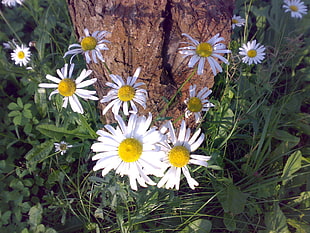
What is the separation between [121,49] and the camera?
1.35m

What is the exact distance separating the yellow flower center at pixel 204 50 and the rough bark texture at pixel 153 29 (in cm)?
8

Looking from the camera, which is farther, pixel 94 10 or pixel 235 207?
pixel 235 207

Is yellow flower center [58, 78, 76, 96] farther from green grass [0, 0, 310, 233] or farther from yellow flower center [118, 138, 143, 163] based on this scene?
yellow flower center [118, 138, 143, 163]

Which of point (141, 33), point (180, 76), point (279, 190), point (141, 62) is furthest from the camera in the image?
point (279, 190)

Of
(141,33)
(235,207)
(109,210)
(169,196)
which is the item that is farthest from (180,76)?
(109,210)

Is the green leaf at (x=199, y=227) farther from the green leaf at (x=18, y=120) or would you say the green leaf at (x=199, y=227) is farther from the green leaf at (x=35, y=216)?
the green leaf at (x=18, y=120)

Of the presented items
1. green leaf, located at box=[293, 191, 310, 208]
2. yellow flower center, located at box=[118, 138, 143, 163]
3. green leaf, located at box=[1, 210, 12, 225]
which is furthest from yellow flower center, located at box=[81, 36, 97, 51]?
green leaf, located at box=[293, 191, 310, 208]

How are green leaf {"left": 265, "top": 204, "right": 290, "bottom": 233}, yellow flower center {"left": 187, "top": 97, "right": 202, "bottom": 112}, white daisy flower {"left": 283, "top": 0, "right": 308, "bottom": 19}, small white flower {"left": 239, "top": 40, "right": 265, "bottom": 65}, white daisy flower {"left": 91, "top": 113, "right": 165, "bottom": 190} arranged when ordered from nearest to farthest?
white daisy flower {"left": 91, "top": 113, "right": 165, "bottom": 190}, yellow flower center {"left": 187, "top": 97, "right": 202, "bottom": 112}, green leaf {"left": 265, "top": 204, "right": 290, "bottom": 233}, small white flower {"left": 239, "top": 40, "right": 265, "bottom": 65}, white daisy flower {"left": 283, "top": 0, "right": 308, "bottom": 19}

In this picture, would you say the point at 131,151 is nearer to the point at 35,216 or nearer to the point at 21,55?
the point at 35,216

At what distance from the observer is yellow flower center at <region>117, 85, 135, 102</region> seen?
1.32 meters

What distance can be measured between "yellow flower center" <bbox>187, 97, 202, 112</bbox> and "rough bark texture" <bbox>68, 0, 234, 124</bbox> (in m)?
0.13

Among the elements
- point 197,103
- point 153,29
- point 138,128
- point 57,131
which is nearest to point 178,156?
point 138,128

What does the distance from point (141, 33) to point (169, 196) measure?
0.92m

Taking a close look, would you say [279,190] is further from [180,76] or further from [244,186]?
[180,76]
